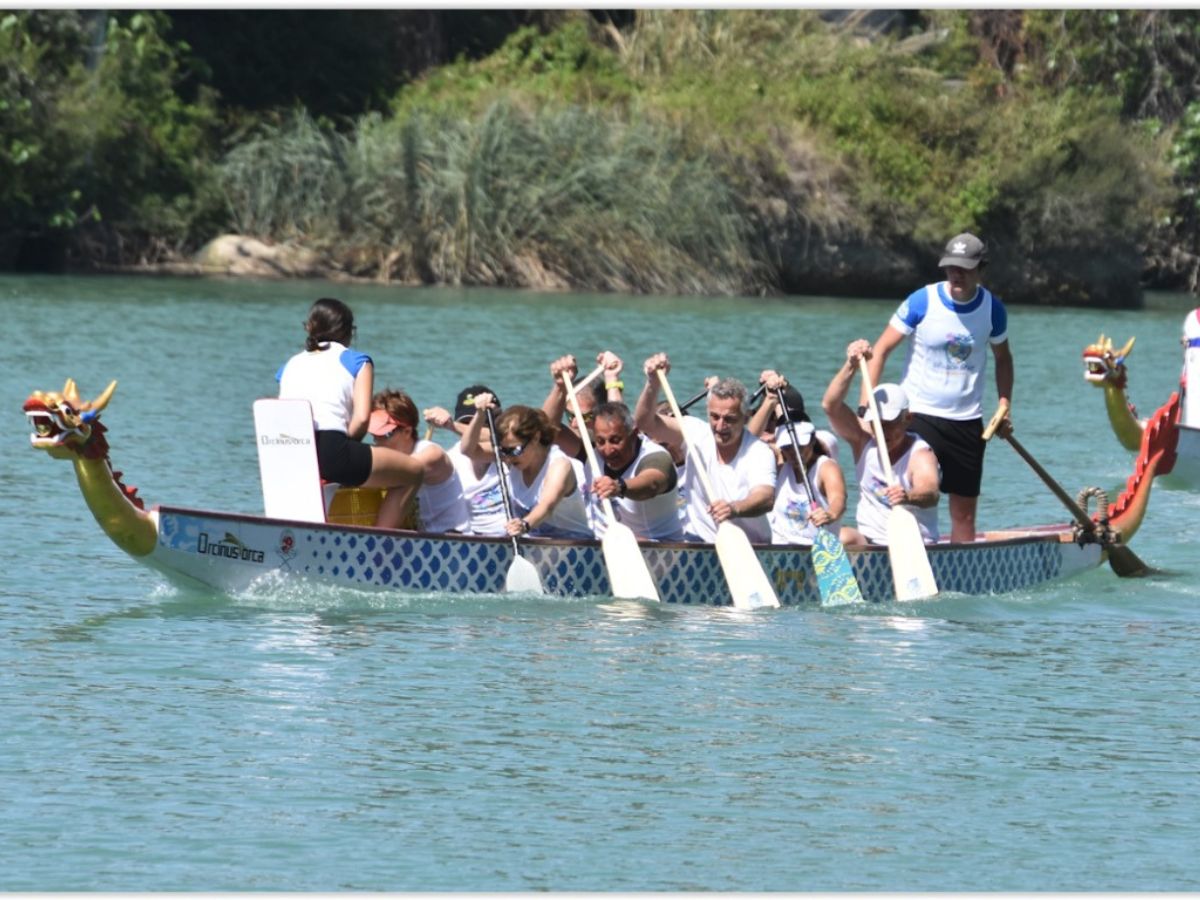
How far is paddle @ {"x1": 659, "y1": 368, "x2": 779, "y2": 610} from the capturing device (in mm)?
12469

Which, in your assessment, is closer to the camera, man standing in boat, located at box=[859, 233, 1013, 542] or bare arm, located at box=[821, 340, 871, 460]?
bare arm, located at box=[821, 340, 871, 460]

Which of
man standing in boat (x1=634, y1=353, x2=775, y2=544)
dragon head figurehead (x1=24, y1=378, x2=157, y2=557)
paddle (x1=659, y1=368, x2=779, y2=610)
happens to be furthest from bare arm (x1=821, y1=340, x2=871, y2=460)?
dragon head figurehead (x1=24, y1=378, x2=157, y2=557)

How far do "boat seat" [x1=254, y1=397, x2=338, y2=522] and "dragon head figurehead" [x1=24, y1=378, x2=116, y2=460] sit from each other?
2.71 feet

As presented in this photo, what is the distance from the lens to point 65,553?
564 inches

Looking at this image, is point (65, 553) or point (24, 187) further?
point (24, 187)

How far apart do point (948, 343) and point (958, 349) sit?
0.21 ft

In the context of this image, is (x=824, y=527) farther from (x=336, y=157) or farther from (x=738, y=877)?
(x=336, y=157)

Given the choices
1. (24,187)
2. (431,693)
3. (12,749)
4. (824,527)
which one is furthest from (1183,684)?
(24,187)

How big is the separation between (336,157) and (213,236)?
8.43ft

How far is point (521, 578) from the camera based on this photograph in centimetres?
1241

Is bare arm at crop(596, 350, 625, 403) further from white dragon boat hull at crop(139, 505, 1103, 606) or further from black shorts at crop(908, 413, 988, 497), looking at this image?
black shorts at crop(908, 413, 988, 497)

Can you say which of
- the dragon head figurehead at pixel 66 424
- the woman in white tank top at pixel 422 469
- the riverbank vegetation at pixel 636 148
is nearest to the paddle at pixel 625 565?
the woman in white tank top at pixel 422 469

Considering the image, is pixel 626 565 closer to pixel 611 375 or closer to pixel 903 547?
pixel 611 375

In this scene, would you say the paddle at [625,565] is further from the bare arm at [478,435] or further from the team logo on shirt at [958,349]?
the team logo on shirt at [958,349]
